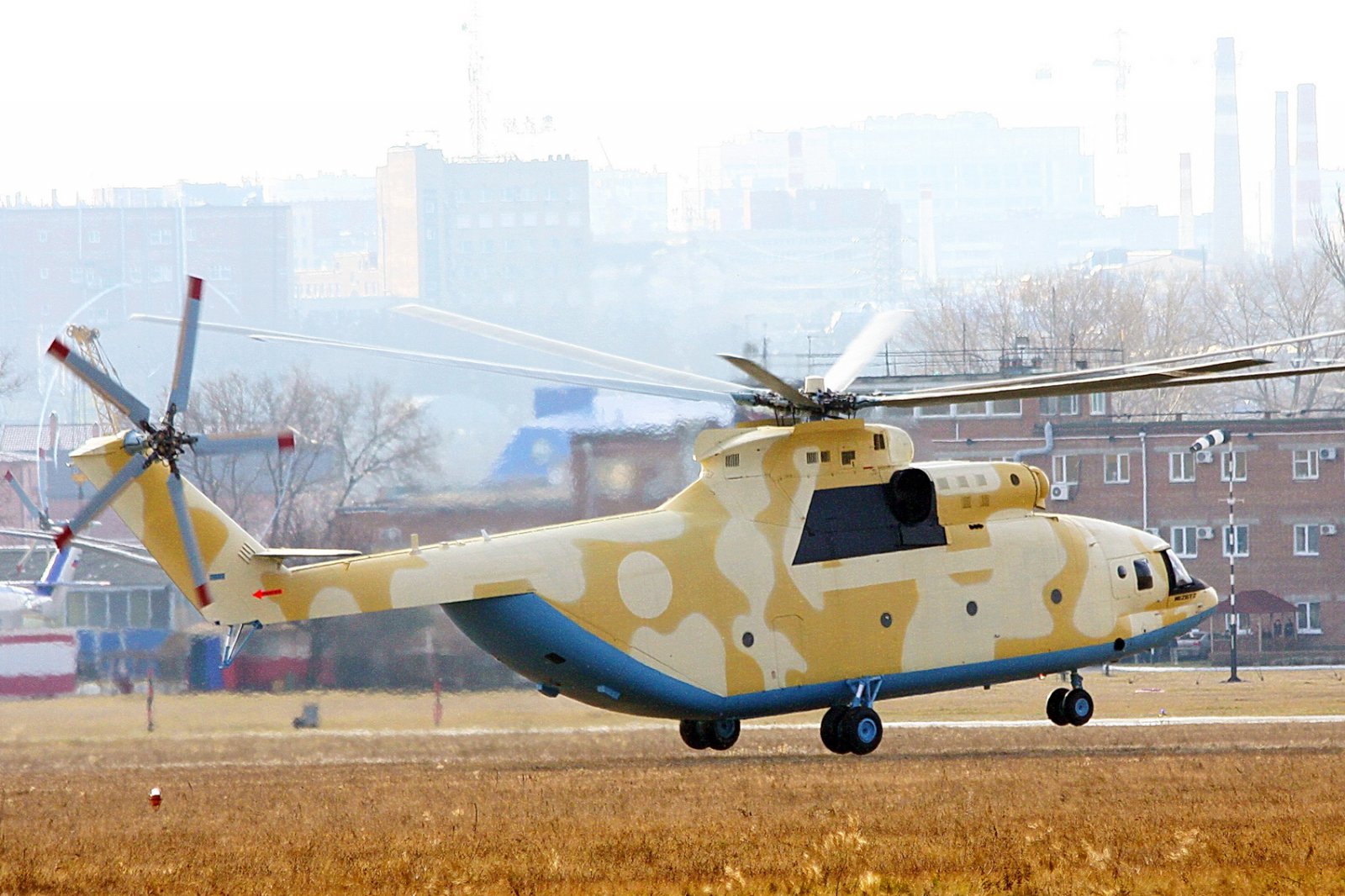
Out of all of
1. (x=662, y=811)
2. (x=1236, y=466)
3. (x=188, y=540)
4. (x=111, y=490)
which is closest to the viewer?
(x=662, y=811)

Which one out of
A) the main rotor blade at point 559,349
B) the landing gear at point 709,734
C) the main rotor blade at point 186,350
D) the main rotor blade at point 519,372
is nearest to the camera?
the main rotor blade at point 519,372

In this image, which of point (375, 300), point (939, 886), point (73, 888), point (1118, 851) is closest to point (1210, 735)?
point (1118, 851)

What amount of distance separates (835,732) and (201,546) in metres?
9.26

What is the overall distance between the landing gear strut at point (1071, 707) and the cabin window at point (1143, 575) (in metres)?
1.79

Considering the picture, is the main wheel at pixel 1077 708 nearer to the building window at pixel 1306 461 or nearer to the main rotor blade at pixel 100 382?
the main rotor blade at pixel 100 382

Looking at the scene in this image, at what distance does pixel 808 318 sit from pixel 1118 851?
120m

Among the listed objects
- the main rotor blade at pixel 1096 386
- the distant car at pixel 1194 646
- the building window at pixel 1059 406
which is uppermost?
the building window at pixel 1059 406

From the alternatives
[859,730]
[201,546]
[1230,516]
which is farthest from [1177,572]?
[1230,516]

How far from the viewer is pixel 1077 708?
3098cm

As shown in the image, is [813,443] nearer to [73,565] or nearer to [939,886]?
[939,886]

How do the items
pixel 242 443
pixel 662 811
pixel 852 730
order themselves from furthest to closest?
pixel 852 730 → pixel 242 443 → pixel 662 811

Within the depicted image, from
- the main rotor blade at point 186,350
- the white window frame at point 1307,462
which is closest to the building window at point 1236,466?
the white window frame at point 1307,462

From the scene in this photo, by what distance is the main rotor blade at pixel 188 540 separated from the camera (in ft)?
82.9

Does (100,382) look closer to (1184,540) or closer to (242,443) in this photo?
(242,443)
